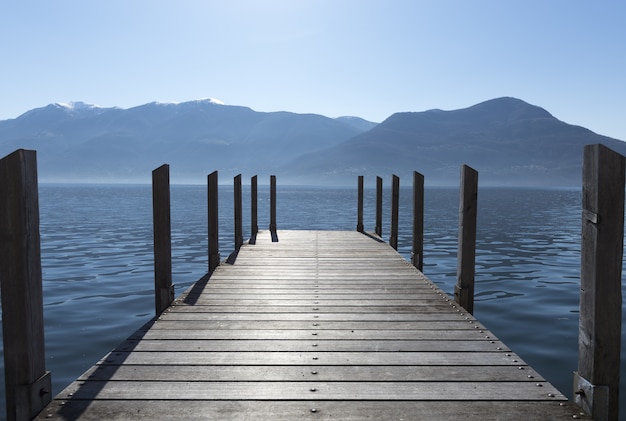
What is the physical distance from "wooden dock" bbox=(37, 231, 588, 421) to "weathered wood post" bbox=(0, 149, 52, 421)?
0.23 meters

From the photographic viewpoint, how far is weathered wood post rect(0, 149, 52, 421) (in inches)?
127

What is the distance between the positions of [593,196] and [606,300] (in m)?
0.72

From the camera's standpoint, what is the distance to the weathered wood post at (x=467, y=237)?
615 cm

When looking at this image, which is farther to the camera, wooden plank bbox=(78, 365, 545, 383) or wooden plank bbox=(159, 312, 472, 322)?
wooden plank bbox=(159, 312, 472, 322)

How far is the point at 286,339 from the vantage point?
4801mm

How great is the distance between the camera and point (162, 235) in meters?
6.23

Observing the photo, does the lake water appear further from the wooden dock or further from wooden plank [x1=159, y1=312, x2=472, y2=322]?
the wooden dock

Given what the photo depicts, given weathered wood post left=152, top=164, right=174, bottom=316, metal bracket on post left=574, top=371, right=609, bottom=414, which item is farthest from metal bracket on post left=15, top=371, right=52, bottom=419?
metal bracket on post left=574, top=371, right=609, bottom=414

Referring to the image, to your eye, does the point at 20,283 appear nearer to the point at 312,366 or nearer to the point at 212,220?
the point at 312,366

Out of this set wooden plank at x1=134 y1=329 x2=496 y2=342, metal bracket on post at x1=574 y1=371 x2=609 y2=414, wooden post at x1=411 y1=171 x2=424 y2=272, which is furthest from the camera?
wooden post at x1=411 y1=171 x2=424 y2=272

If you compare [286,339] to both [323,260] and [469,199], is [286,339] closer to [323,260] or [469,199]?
[469,199]

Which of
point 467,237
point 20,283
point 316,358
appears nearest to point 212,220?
point 467,237

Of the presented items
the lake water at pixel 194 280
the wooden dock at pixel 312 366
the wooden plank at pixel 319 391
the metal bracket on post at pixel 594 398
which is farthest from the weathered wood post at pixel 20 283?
the metal bracket on post at pixel 594 398

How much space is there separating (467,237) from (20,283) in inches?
194
